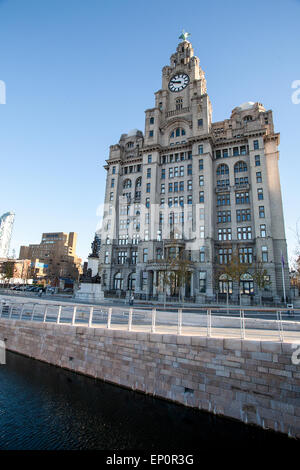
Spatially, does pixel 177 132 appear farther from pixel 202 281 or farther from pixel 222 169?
pixel 202 281

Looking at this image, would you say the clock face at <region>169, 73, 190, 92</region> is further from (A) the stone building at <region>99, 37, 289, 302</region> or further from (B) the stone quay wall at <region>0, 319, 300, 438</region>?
(B) the stone quay wall at <region>0, 319, 300, 438</region>

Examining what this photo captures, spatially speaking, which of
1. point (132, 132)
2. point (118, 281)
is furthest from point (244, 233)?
point (132, 132)

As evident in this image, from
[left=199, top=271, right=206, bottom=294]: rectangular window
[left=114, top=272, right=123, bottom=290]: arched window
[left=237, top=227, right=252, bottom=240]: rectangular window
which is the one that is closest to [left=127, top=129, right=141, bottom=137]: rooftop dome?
[left=114, top=272, right=123, bottom=290]: arched window

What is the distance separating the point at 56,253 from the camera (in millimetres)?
146375

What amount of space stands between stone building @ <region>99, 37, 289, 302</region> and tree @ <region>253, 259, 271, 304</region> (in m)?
1.07

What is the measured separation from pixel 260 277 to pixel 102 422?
37.2 metres

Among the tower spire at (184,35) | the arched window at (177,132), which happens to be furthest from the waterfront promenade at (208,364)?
the tower spire at (184,35)

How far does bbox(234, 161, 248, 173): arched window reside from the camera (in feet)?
180

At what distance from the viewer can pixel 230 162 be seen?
55.9 meters

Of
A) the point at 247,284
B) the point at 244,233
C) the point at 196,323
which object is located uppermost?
the point at 244,233

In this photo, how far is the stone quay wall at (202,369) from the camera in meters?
8.16

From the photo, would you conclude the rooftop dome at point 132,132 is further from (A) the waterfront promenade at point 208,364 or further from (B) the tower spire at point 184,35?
(A) the waterfront promenade at point 208,364
